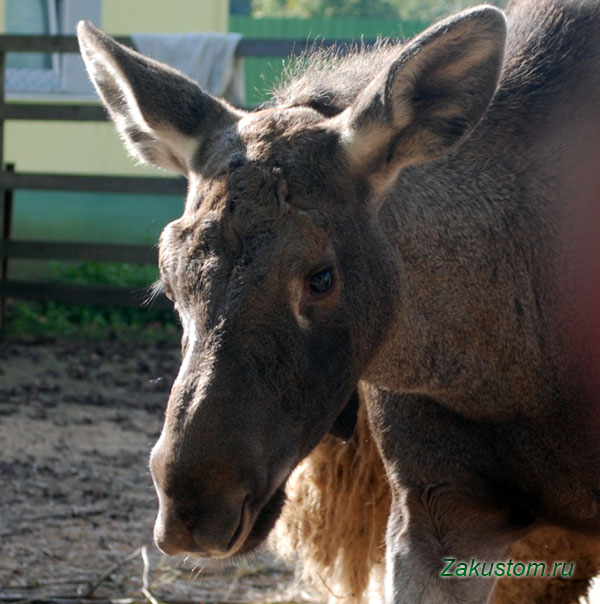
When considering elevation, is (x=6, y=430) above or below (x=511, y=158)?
below

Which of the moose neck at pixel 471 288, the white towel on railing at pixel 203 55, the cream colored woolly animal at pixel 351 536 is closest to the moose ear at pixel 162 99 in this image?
the moose neck at pixel 471 288

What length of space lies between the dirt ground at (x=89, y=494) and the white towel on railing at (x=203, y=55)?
2.29m

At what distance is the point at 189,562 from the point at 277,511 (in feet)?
7.17

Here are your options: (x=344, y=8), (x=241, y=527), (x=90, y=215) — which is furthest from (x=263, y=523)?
(x=344, y=8)

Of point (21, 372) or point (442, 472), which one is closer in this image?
point (442, 472)

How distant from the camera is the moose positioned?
9.05 ft

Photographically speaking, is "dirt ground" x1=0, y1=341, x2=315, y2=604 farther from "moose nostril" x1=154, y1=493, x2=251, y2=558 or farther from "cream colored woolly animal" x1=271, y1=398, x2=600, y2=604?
"moose nostril" x1=154, y1=493, x2=251, y2=558

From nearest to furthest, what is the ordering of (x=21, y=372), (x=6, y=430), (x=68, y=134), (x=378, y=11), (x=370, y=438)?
(x=370, y=438)
(x=6, y=430)
(x=21, y=372)
(x=68, y=134)
(x=378, y=11)

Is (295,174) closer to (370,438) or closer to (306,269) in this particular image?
(306,269)

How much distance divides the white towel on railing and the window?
2148mm

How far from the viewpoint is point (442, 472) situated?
345 centimetres

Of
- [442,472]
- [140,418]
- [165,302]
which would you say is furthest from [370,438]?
[165,302]

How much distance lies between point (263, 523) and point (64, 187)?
24.0 ft

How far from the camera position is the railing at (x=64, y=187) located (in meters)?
9.54
